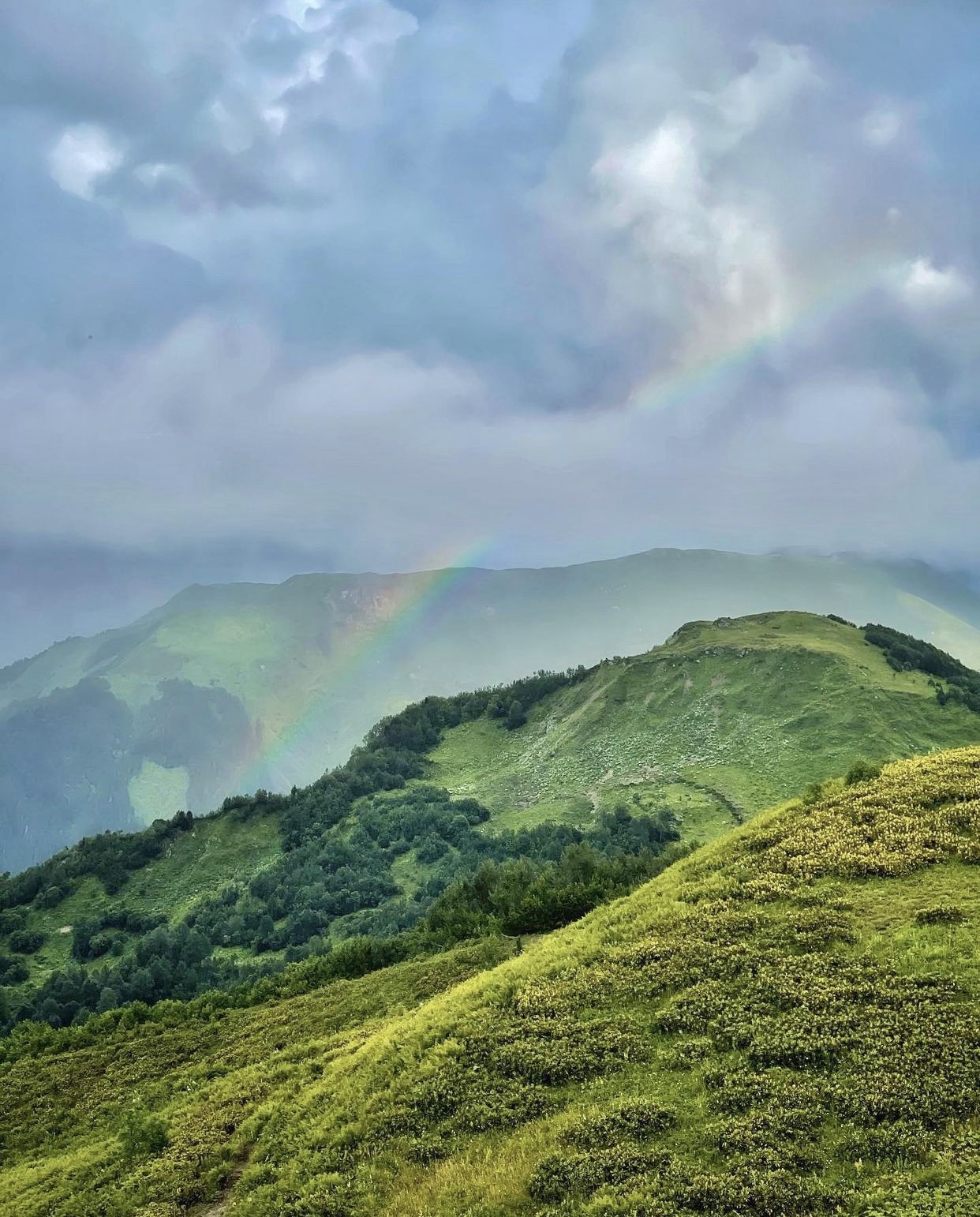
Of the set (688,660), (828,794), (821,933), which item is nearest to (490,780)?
(688,660)

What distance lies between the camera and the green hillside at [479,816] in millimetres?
95625

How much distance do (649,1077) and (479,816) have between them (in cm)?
11749

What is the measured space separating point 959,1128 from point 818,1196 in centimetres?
340

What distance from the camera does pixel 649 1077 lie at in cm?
1895

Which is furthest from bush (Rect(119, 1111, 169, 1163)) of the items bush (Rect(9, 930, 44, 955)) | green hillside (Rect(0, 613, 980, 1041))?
bush (Rect(9, 930, 44, 955))

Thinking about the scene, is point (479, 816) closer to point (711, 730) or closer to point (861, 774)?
point (711, 730)

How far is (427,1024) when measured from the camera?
24188 mm

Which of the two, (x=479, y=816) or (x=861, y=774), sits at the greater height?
(x=861, y=774)

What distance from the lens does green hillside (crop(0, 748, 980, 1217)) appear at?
15.3m

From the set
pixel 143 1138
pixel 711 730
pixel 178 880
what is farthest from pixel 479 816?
pixel 143 1138

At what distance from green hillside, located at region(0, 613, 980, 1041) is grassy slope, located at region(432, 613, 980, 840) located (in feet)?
1.53

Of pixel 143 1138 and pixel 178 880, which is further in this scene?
pixel 178 880

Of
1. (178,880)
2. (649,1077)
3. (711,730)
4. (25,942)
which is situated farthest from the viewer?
(711,730)

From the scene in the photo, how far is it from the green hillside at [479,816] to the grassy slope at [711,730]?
466mm
